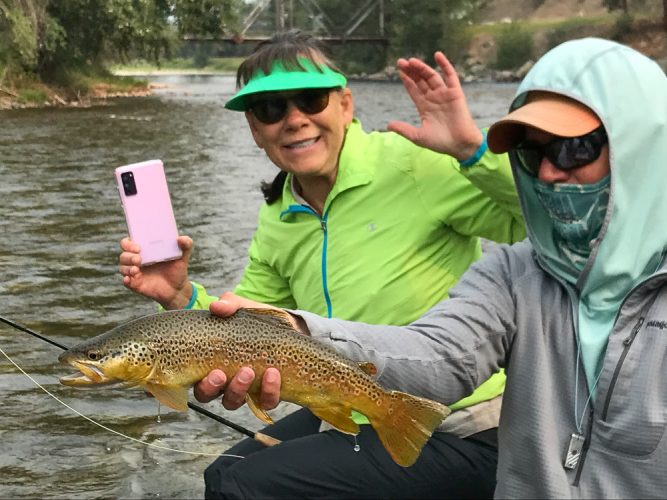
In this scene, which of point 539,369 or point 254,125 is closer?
point 539,369

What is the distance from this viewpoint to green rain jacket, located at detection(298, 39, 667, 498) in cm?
228

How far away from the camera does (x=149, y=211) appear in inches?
133

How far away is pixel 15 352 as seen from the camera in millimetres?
6527

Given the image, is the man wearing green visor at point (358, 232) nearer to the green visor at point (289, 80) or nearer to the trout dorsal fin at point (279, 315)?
the green visor at point (289, 80)

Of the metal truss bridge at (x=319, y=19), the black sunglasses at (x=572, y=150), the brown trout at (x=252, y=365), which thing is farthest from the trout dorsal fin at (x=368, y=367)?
the metal truss bridge at (x=319, y=19)

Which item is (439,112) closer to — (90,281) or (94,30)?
(90,281)

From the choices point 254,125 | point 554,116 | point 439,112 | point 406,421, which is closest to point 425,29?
point 254,125

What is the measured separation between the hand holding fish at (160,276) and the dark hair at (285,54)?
0.69m

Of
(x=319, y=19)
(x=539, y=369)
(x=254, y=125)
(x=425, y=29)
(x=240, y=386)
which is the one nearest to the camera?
(x=539, y=369)

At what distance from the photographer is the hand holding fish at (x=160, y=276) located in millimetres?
3309

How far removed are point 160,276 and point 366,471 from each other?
40.3 inches

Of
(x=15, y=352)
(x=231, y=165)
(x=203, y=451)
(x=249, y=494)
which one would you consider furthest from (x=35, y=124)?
(x=249, y=494)

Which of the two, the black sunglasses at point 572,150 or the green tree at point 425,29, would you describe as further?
the green tree at point 425,29

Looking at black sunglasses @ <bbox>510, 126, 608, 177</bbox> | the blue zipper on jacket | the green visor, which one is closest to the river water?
the blue zipper on jacket
